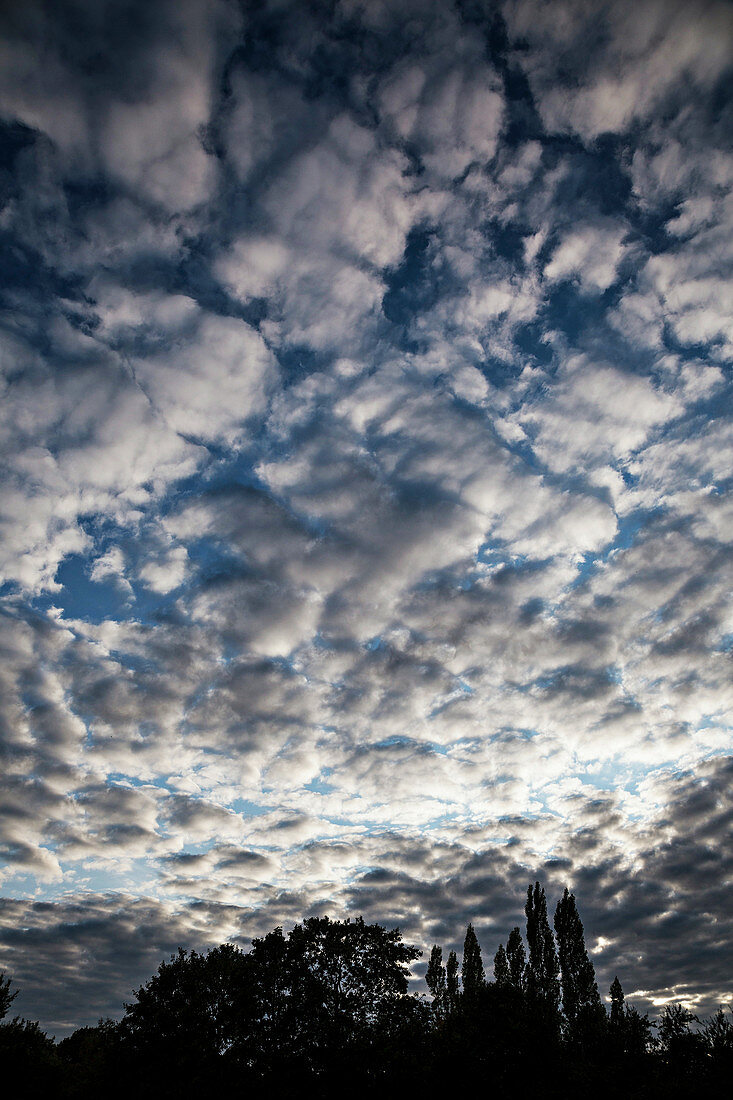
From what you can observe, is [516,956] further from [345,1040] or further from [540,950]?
[345,1040]

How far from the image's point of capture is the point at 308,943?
62312mm

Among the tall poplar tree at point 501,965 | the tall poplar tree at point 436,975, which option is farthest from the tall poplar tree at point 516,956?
the tall poplar tree at point 436,975

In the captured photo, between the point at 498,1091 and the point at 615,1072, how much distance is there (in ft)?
28.3

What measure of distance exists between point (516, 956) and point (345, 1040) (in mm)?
45077

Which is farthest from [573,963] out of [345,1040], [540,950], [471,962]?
[345,1040]

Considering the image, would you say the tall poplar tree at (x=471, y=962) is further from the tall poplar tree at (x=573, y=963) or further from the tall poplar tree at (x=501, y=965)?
the tall poplar tree at (x=573, y=963)

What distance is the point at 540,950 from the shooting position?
3319 inches

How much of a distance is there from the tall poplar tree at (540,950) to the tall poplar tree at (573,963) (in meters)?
1.20

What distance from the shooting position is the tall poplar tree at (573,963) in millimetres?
76625

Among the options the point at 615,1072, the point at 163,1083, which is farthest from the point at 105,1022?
the point at 615,1072

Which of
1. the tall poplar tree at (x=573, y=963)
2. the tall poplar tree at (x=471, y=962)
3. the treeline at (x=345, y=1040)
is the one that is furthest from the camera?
the tall poplar tree at (x=471, y=962)

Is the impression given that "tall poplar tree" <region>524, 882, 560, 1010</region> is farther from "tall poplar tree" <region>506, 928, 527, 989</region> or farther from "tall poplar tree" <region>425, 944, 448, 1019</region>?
"tall poplar tree" <region>425, 944, 448, 1019</region>

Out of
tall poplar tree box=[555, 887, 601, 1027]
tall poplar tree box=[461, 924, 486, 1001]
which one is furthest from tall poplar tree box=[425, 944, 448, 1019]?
tall poplar tree box=[555, 887, 601, 1027]

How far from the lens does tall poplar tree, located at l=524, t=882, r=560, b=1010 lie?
261 feet
